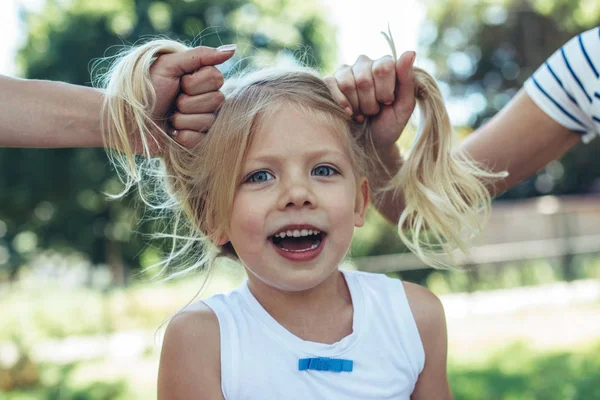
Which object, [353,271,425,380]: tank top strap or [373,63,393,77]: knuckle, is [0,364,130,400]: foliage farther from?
[373,63,393,77]: knuckle

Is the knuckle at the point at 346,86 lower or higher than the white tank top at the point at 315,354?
higher

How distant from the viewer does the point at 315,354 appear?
164 centimetres

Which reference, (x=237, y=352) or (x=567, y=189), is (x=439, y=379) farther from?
(x=567, y=189)

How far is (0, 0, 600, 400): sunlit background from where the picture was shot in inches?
234

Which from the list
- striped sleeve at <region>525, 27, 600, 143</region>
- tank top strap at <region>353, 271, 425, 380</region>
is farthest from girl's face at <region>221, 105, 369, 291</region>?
striped sleeve at <region>525, 27, 600, 143</region>

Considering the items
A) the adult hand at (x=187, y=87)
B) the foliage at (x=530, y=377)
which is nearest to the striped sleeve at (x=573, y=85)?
the adult hand at (x=187, y=87)

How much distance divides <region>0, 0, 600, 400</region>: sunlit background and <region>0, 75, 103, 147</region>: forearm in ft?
3.26

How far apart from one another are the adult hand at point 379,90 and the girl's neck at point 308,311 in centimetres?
44

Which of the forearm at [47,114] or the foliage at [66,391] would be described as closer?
the forearm at [47,114]

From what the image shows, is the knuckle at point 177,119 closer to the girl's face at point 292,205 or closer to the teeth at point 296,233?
the girl's face at point 292,205

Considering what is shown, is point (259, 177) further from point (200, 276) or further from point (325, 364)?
point (200, 276)

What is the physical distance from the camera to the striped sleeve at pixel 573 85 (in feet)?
6.38

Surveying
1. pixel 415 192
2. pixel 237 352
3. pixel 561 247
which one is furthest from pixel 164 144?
pixel 561 247

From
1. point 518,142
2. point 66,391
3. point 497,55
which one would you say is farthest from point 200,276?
point 497,55
